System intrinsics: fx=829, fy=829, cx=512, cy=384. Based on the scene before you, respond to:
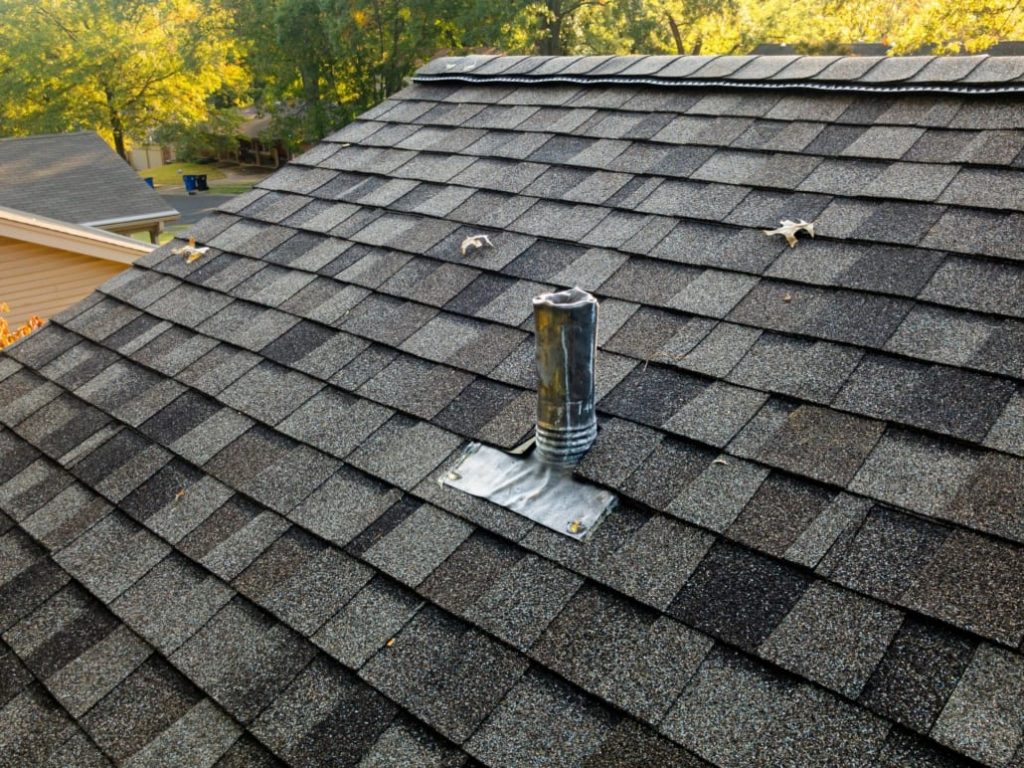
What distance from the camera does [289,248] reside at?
4754 millimetres

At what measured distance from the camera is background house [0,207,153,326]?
11172mm

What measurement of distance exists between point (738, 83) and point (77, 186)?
55.1ft

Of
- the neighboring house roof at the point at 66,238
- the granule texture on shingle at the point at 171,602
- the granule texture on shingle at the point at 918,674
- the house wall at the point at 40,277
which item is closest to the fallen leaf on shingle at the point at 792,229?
the granule texture on shingle at the point at 918,674

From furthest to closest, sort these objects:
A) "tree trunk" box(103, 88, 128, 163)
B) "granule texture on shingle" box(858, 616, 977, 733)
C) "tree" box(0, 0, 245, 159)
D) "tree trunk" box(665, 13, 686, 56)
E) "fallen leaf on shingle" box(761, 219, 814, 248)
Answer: "tree trunk" box(103, 88, 128, 163)
"tree trunk" box(665, 13, 686, 56)
"tree" box(0, 0, 245, 159)
"fallen leaf on shingle" box(761, 219, 814, 248)
"granule texture on shingle" box(858, 616, 977, 733)

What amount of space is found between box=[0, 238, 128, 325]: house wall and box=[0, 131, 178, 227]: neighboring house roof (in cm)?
500

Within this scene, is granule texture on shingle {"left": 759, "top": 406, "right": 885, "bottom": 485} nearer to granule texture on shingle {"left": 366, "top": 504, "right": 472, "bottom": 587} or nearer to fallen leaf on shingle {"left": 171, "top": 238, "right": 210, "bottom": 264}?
granule texture on shingle {"left": 366, "top": 504, "right": 472, "bottom": 587}

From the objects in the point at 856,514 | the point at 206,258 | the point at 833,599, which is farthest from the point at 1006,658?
the point at 206,258

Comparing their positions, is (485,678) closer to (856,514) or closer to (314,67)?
(856,514)

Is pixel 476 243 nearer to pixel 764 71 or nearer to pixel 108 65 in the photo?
pixel 764 71

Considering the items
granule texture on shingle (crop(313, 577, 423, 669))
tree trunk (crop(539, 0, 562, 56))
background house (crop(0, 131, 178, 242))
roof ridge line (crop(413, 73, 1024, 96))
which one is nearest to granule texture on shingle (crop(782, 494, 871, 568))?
granule texture on shingle (crop(313, 577, 423, 669))

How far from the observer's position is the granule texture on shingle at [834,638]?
6.03 ft

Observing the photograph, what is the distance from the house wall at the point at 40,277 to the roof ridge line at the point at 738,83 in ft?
26.3

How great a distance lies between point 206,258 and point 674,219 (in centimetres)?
293

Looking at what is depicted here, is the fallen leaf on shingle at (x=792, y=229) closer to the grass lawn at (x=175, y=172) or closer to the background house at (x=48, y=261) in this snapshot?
the background house at (x=48, y=261)
